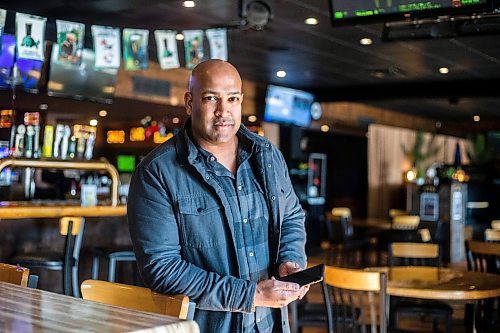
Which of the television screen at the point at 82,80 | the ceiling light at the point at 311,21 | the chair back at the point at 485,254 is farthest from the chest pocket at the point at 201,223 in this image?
the television screen at the point at 82,80

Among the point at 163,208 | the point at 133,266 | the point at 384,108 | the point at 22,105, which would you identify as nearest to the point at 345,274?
the point at 163,208

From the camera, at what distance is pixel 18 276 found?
93.9 inches

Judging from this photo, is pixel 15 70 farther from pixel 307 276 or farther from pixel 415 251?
pixel 307 276

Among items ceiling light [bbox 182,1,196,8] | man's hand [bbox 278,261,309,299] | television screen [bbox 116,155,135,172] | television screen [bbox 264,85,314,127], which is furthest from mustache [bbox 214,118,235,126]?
television screen [bbox 264,85,314,127]

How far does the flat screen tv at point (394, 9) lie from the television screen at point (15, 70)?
348 centimetres

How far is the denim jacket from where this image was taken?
2.13m

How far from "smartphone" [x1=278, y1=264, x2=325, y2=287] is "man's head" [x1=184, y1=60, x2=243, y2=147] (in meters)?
0.47

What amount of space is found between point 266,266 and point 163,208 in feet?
1.33

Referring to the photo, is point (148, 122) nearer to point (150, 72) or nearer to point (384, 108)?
point (150, 72)

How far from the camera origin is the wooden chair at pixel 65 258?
525 cm

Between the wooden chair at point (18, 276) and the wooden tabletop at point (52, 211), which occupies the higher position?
the wooden tabletop at point (52, 211)

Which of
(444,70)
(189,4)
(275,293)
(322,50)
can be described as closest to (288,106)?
(444,70)

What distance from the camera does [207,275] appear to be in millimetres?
2148

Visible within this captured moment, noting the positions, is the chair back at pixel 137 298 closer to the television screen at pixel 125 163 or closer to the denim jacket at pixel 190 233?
the denim jacket at pixel 190 233
